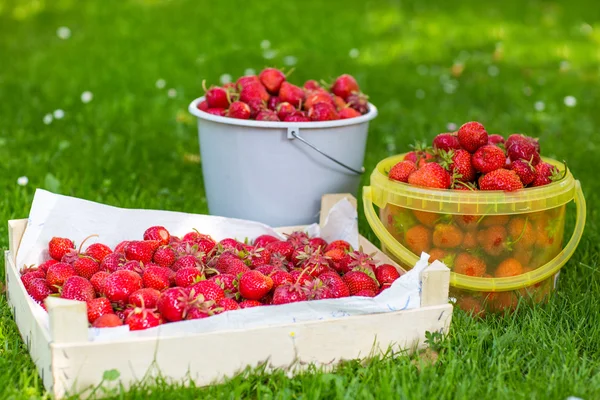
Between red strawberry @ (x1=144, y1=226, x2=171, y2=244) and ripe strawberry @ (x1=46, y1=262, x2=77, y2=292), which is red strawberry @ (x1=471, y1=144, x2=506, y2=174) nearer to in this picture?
red strawberry @ (x1=144, y1=226, x2=171, y2=244)

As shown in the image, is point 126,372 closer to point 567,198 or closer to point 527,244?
point 527,244

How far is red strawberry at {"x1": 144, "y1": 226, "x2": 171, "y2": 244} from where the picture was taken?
7.46ft

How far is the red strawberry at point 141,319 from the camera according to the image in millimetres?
1782

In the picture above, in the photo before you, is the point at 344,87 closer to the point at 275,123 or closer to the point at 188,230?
the point at 275,123

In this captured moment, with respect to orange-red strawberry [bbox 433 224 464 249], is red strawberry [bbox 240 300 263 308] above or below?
below

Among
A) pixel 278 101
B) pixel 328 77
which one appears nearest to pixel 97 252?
pixel 278 101

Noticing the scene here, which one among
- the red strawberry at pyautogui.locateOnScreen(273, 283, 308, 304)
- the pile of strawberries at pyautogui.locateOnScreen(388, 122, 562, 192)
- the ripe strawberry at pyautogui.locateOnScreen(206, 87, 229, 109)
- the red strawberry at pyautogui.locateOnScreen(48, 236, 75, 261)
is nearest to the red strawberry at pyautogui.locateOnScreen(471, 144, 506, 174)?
the pile of strawberries at pyautogui.locateOnScreen(388, 122, 562, 192)

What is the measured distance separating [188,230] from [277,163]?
0.36 m

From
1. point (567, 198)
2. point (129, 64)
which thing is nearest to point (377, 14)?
point (129, 64)

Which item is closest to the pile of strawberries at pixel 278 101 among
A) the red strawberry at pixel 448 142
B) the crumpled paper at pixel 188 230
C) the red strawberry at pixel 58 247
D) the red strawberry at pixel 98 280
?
the crumpled paper at pixel 188 230

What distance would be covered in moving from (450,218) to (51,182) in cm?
150

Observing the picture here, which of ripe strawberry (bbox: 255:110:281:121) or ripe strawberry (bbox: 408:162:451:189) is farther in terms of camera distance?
ripe strawberry (bbox: 255:110:281:121)

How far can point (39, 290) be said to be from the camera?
1.98m

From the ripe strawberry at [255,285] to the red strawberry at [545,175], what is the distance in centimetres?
78
